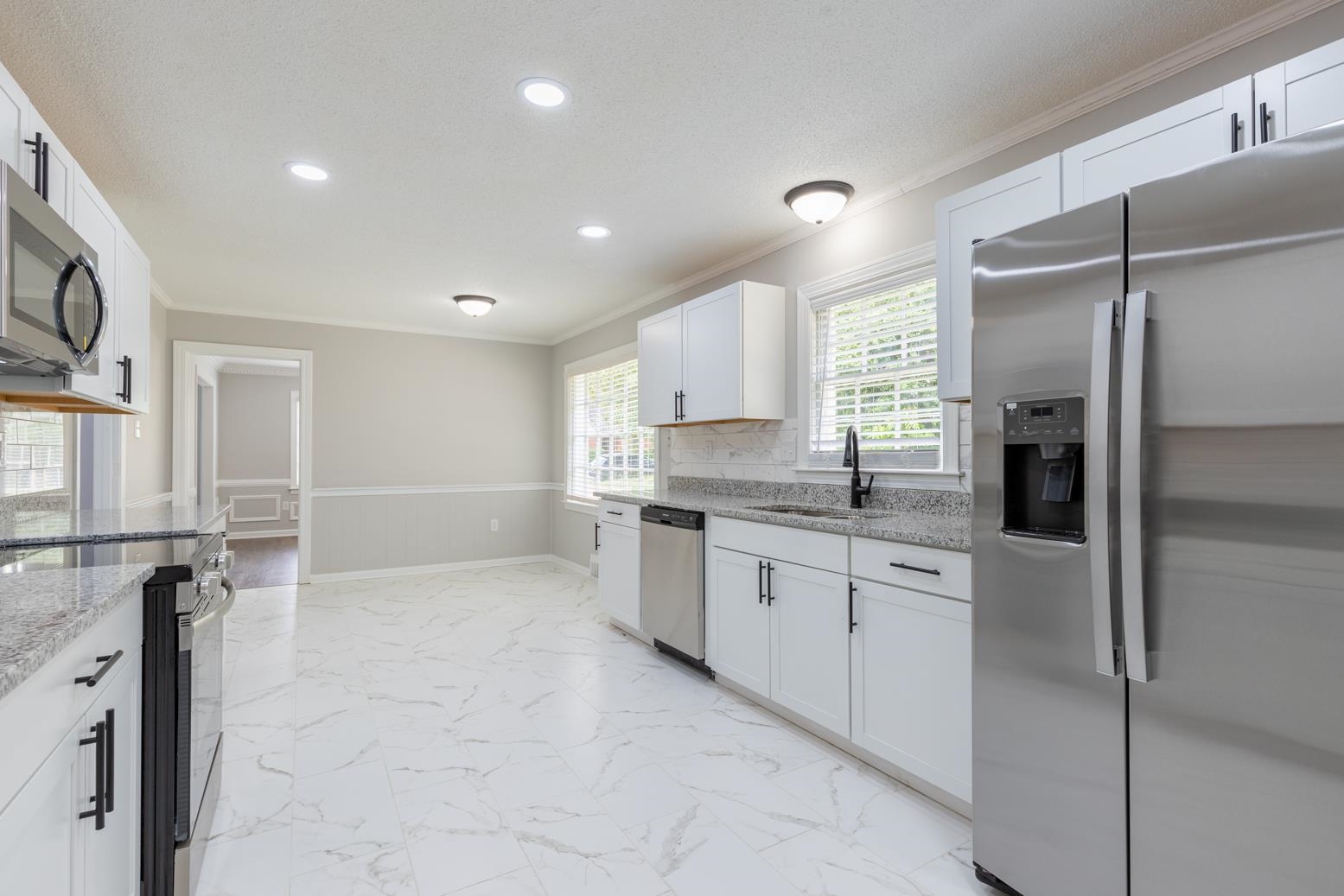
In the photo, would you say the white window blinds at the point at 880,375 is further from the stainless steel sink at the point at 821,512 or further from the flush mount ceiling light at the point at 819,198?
the flush mount ceiling light at the point at 819,198

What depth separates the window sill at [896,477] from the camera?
2.73 m

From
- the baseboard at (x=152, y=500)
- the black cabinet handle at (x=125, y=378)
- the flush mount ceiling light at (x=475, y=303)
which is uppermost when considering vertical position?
the flush mount ceiling light at (x=475, y=303)

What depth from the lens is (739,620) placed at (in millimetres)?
3035

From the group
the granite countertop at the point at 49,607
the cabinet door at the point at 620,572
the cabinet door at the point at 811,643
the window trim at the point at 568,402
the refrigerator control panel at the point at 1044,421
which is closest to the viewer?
the granite countertop at the point at 49,607

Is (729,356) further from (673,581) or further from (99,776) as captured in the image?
(99,776)


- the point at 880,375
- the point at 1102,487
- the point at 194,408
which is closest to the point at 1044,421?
the point at 1102,487

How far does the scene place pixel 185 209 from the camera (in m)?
3.26

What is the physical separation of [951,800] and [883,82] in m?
2.40

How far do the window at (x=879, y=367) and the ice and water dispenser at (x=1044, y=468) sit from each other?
3.81ft

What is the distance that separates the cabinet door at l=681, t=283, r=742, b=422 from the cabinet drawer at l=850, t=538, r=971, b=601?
4.45ft

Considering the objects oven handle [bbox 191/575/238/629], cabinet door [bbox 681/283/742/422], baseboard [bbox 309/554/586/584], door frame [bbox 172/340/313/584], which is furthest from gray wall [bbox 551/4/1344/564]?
door frame [bbox 172/340/313/584]

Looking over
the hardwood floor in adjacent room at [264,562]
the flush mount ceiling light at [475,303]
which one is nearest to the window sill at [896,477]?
the flush mount ceiling light at [475,303]

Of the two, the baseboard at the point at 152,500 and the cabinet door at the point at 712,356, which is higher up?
the cabinet door at the point at 712,356

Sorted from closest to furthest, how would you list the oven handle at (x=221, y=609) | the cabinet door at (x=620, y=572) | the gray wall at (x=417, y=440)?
the oven handle at (x=221, y=609) → the cabinet door at (x=620, y=572) → the gray wall at (x=417, y=440)
